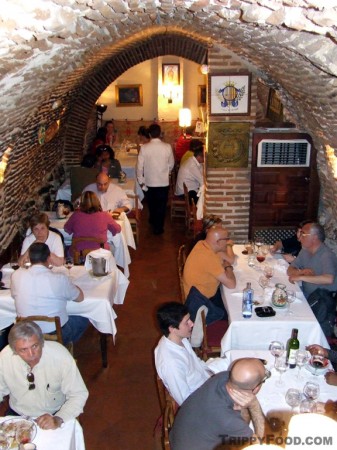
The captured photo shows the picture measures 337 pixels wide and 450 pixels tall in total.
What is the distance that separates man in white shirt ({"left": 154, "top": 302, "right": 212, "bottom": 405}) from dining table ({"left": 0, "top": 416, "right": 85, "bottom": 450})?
0.66 meters

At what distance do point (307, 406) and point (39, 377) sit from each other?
5.63 ft

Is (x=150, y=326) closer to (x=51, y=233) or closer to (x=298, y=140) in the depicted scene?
(x=51, y=233)

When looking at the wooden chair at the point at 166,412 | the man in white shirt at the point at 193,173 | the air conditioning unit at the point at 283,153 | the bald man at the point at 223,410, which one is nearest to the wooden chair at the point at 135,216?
the man in white shirt at the point at 193,173

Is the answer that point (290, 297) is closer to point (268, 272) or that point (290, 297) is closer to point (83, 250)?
point (268, 272)

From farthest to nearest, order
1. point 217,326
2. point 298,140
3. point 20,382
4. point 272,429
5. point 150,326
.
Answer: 1. point 298,140
2. point 150,326
3. point 217,326
4. point 20,382
5. point 272,429

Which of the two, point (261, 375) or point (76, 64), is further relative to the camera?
point (76, 64)

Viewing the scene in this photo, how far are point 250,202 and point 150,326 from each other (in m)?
2.31

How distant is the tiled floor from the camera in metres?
4.54

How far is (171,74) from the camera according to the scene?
13.8 m

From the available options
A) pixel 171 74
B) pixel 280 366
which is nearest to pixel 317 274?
pixel 280 366

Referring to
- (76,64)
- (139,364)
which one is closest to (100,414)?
(139,364)

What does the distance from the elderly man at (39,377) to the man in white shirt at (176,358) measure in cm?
56

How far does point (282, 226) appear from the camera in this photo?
291 inches

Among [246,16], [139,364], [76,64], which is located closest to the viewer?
[246,16]
